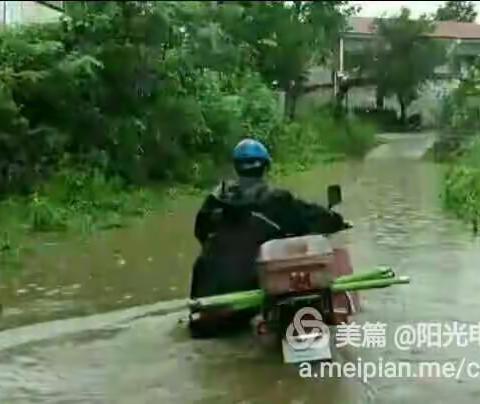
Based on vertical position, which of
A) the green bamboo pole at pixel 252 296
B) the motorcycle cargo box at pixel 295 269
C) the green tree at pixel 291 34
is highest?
the green tree at pixel 291 34

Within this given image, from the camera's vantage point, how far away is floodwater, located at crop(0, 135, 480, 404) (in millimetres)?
5902

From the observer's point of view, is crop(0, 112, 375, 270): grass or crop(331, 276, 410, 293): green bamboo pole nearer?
crop(331, 276, 410, 293): green bamboo pole

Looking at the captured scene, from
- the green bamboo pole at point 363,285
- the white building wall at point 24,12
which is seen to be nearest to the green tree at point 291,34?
the white building wall at point 24,12

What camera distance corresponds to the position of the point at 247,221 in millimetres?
6891

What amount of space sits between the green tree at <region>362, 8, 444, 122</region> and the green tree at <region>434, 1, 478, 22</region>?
75cm

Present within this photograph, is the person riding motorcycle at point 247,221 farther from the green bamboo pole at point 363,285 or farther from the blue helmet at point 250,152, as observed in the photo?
the green bamboo pole at point 363,285

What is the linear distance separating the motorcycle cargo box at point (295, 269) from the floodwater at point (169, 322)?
52 centimetres

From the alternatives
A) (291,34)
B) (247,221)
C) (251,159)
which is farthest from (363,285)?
(291,34)

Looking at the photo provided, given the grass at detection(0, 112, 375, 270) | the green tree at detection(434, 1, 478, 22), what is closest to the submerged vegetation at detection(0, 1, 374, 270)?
the grass at detection(0, 112, 375, 270)

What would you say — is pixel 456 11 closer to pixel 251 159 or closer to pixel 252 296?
pixel 251 159

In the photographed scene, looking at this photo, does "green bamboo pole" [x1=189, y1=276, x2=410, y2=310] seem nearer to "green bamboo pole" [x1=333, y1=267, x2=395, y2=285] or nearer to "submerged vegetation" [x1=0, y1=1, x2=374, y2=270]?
"green bamboo pole" [x1=333, y1=267, x2=395, y2=285]

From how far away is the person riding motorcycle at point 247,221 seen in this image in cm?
684

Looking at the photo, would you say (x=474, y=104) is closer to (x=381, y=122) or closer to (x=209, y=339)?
(x=381, y=122)

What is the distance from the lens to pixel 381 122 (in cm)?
1911
